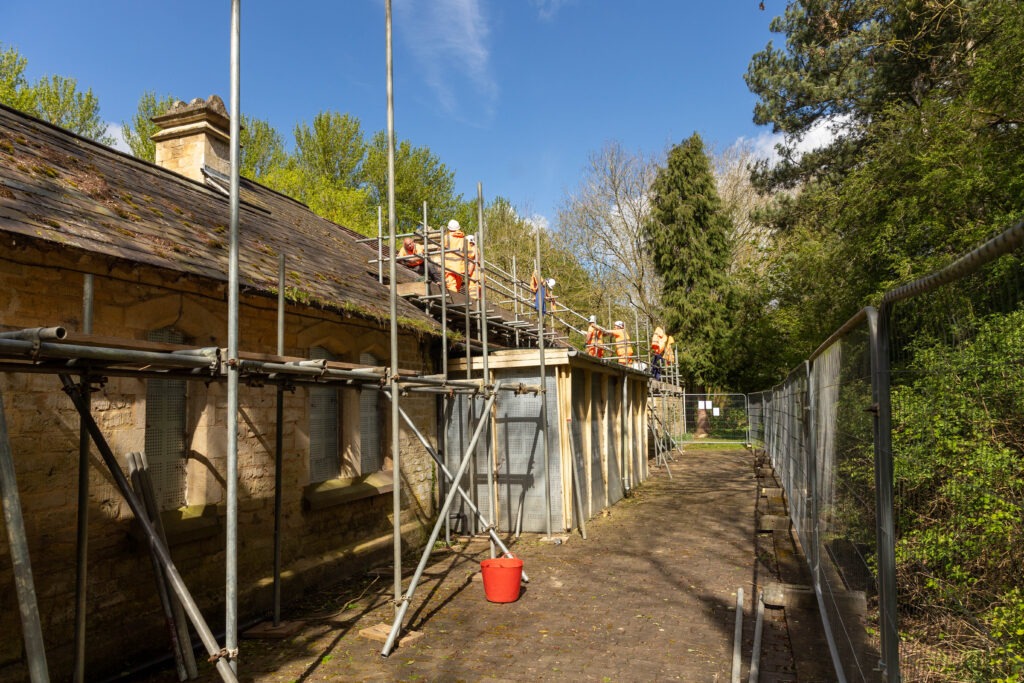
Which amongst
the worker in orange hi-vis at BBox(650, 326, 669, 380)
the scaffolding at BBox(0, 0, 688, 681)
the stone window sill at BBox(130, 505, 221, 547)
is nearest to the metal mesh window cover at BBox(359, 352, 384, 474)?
the scaffolding at BBox(0, 0, 688, 681)

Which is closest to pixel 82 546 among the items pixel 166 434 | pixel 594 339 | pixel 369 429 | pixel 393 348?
pixel 166 434

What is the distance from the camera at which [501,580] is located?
7406mm

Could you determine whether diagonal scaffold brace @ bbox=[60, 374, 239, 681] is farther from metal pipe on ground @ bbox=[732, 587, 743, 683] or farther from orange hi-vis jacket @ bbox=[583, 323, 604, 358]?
orange hi-vis jacket @ bbox=[583, 323, 604, 358]

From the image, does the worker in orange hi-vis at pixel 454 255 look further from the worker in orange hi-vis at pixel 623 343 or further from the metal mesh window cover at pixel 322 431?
the worker in orange hi-vis at pixel 623 343

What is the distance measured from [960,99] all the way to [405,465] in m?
11.8

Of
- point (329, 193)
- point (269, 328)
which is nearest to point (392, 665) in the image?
point (269, 328)

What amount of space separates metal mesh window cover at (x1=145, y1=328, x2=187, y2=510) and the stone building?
15mm

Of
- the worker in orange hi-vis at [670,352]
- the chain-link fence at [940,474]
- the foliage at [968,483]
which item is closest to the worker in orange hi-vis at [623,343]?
the worker in orange hi-vis at [670,352]

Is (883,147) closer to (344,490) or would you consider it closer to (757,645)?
(757,645)

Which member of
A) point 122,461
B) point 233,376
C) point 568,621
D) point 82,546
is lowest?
point 568,621

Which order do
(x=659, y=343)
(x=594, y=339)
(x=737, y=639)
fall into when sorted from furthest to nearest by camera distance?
1. (x=659, y=343)
2. (x=594, y=339)
3. (x=737, y=639)

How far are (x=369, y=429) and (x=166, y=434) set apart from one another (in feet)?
11.6

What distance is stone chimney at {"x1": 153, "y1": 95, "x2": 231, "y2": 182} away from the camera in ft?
39.0

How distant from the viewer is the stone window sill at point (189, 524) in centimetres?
600
